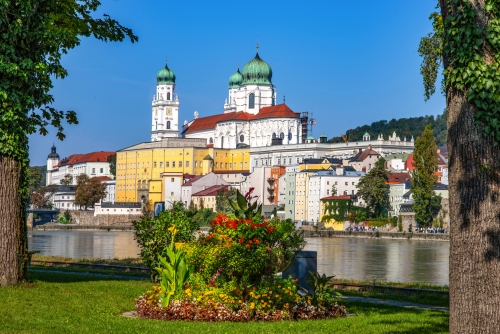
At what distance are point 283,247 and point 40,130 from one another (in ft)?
19.7

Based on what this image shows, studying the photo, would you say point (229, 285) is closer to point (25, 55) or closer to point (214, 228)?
point (214, 228)

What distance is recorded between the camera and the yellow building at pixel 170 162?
141250mm

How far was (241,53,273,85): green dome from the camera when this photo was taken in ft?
496

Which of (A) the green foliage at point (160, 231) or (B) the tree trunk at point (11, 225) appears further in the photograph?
(A) the green foliage at point (160, 231)

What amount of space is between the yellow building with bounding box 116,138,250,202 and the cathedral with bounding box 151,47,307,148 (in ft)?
17.4

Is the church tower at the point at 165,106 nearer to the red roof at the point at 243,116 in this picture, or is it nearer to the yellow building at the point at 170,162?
the red roof at the point at 243,116

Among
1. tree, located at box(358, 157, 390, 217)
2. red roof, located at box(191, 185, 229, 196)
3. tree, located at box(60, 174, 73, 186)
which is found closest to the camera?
tree, located at box(358, 157, 390, 217)

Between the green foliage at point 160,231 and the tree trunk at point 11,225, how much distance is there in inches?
78.1

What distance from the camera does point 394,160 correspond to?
123m

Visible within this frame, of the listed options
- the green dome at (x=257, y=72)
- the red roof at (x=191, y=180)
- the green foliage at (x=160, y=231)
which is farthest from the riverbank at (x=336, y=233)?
the green foliage at (x=160, y=231)

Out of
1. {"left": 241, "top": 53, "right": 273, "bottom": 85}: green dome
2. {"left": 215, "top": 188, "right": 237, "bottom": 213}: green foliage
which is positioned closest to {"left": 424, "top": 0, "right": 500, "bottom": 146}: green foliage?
{"left": 215, "top": 188, "right": 237, "bottom": 213}: green foliage

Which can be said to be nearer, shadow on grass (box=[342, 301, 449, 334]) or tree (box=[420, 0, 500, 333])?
tree (box=[420, 0, 500, 333])

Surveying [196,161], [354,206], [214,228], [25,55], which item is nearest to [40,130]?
[25,55]

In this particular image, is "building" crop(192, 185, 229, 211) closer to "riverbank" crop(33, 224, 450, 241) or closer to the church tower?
"riverbank" crop(33, 224, 450, 241)
